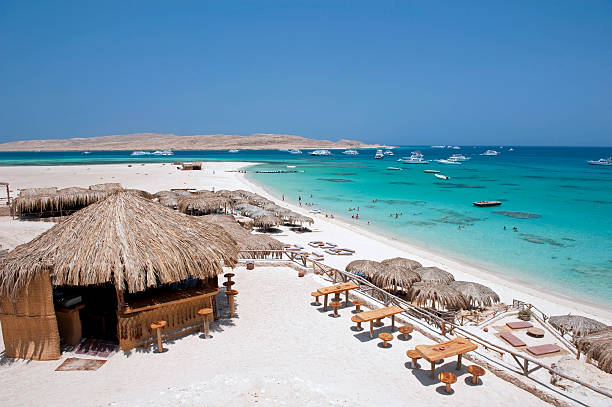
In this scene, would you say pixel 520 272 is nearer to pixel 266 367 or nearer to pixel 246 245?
pixel 246 245

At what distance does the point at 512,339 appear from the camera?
1047 centimetres

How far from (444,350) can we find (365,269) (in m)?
6.81

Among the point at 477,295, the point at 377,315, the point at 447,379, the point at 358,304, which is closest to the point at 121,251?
the point at 377,315

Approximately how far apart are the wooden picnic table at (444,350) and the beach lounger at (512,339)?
12.4ft

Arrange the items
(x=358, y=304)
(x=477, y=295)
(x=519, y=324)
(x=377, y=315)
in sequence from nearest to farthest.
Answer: (x=377, y=315) < (x=358, y=304) < (x=519, y=324) < (x=477, y=295)

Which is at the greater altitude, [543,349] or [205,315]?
[205,315]

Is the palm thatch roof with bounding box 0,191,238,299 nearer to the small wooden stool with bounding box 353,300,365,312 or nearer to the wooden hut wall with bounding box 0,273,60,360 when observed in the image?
the wooden hut wall with bounding box 0,273,60,360

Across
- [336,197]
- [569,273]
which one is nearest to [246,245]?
[569,273]

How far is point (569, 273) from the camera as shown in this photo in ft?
58.1

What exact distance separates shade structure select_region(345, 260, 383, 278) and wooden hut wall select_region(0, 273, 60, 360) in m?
9.47

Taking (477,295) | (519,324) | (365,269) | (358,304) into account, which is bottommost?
(519,324)

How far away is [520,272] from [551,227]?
1258cm

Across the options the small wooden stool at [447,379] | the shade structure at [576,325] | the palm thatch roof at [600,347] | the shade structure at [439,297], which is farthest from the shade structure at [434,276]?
the small wooden stool at [447,379]

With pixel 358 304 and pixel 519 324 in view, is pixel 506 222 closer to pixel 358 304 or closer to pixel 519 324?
pixel 519 324
